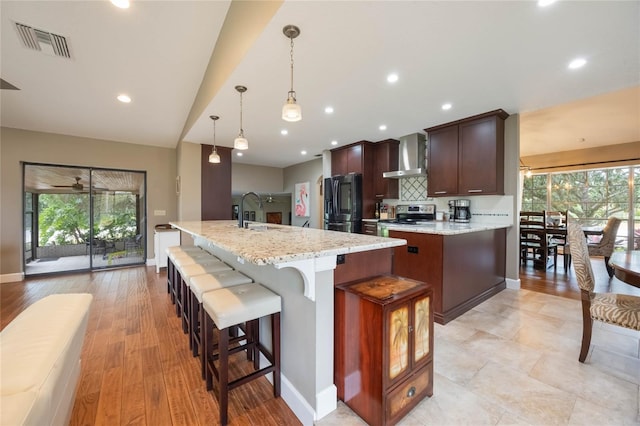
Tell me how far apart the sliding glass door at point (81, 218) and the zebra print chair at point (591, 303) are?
6574 millimetres

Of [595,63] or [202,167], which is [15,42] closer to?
[202,167]

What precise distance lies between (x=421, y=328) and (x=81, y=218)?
6.16m

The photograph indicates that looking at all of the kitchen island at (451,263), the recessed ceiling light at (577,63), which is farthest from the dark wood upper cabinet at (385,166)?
the recessed ceiling light at (577,63)

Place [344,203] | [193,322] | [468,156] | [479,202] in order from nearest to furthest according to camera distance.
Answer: [193,322], [468,156], [479,202], [344,203]

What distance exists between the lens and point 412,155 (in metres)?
4.19

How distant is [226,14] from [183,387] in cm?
303

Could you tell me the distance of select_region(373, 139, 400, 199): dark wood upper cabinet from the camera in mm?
4660

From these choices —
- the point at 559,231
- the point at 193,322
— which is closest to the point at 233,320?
the point at 193,322

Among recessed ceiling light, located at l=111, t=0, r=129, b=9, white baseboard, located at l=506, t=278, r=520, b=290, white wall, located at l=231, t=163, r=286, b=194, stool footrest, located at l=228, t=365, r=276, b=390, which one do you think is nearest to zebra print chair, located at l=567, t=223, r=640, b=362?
white baseboard, located at l=506, t=278, r=520, b=290

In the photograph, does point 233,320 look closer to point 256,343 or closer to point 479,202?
point 256,343

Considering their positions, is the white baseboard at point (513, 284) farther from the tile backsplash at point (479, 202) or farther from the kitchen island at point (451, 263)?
the tile backsplash at point (479, 202)

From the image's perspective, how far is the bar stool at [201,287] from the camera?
1673 mm

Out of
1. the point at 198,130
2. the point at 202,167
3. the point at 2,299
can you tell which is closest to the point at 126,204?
the point at 202,167

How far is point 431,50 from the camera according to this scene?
1.96 metres
